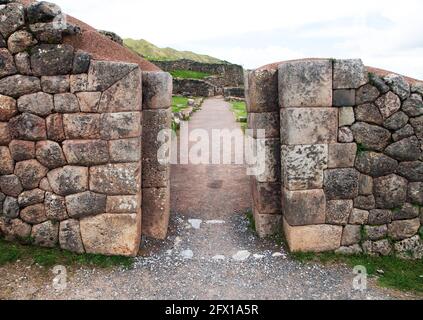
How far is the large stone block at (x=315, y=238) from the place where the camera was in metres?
6.20

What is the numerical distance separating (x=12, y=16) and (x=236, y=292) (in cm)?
536

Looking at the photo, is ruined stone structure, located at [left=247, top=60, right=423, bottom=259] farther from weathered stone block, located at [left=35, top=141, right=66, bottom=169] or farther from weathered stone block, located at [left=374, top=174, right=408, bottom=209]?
weathered stone block, located at [left=35, top=141, right=66, bottom=169]

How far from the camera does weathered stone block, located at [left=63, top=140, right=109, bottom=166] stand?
18.9 ft

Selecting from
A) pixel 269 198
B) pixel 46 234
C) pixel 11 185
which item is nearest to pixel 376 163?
pixel 269 198

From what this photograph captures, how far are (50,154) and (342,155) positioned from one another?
477cm

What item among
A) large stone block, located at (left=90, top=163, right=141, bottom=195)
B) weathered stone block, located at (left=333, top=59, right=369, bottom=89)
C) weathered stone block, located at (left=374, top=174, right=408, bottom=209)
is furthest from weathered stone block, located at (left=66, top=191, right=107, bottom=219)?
weathered stone block, located at (left=374, top=174, right=408, bottom=209)

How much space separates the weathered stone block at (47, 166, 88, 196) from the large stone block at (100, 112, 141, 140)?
69 centimetres

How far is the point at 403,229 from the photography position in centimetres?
619

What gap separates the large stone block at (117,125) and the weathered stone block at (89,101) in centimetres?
20

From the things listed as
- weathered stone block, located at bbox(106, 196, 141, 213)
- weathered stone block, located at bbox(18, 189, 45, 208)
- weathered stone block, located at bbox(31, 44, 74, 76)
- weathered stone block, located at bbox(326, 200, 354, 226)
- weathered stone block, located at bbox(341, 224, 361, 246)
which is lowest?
weathered stone block, located at bbox(341, 224, 361, 246)

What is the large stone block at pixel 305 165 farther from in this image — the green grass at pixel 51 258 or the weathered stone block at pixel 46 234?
the weathered stone block at pixel 46 234

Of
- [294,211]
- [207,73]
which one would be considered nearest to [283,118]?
[294,211]

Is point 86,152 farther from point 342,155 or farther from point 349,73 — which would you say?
point 349,73

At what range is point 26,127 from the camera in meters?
5.71
